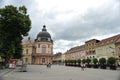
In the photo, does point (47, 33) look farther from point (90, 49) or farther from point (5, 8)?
point (5, 8)

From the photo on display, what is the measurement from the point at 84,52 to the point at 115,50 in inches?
1367

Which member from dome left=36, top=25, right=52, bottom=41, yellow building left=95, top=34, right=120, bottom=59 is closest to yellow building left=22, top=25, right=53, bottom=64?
dome left=36, top=25, right=52, bottom=41

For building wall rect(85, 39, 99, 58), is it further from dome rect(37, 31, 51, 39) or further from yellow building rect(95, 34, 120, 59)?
dome rect(37, 31, 51, 39)

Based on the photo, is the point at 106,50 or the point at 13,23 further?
the point at 106,50

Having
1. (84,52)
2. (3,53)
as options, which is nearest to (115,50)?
(84,52)

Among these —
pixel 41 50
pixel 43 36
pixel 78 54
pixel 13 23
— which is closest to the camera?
pixel 13 23

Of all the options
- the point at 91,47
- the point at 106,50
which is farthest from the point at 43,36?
the point at 106,50

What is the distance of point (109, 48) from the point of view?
8162 centimetres

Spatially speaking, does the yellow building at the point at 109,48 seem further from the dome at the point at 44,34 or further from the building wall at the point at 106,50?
the dome at the point at 44,34

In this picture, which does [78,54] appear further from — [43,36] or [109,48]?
[109,48]

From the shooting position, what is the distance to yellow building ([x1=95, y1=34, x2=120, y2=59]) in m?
76.5

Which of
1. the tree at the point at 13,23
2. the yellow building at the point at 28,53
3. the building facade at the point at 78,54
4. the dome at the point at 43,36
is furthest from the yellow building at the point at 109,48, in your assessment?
the yellow building at the point at 28,53

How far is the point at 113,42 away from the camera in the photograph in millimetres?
78625

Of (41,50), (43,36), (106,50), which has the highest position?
(43,36)
